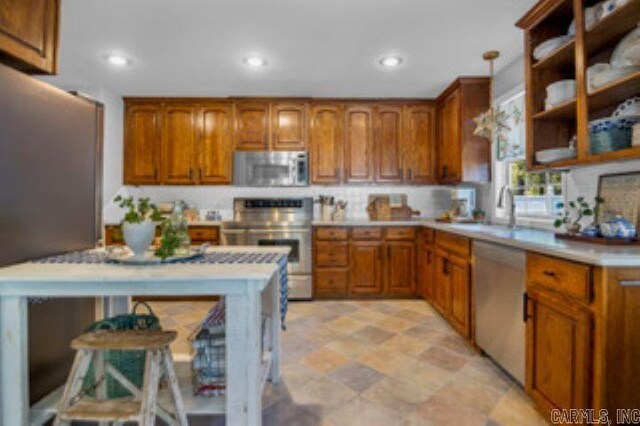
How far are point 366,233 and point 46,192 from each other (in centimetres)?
293

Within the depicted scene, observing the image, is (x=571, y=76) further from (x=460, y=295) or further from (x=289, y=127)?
(x=289, y=127)

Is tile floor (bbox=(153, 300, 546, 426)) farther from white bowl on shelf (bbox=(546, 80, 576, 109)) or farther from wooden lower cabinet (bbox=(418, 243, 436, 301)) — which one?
white bowl on shelf (bbox=(546, 80, 576, 109))

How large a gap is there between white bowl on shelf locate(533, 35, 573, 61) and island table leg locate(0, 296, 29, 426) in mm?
3086

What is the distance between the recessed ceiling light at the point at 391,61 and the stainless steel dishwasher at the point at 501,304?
1.77 meters

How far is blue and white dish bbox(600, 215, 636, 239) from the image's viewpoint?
166 centimetres

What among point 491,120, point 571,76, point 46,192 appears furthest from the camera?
point 491,120

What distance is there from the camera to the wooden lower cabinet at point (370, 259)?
12.6 ft

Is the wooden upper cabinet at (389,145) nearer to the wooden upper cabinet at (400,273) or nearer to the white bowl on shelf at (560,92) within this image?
the wooden upper cabinet at (400,273)

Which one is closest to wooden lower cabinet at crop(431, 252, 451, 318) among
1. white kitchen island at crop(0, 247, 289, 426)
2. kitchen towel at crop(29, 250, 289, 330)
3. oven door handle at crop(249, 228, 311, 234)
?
oven door handle at crop(249, 228, 311, 234)

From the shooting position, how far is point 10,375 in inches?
49.8

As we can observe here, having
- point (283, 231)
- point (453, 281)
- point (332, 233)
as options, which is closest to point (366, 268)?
point (332, 233)

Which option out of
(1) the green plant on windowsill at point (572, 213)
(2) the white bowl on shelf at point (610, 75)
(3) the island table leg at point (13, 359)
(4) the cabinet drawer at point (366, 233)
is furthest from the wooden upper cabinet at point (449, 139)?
(3) the island table leg at point (13, 359)

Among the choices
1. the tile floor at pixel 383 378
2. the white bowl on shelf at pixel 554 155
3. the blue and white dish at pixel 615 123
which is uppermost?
the blue and white dish at pixel 615 123

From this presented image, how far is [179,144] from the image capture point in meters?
4.10
